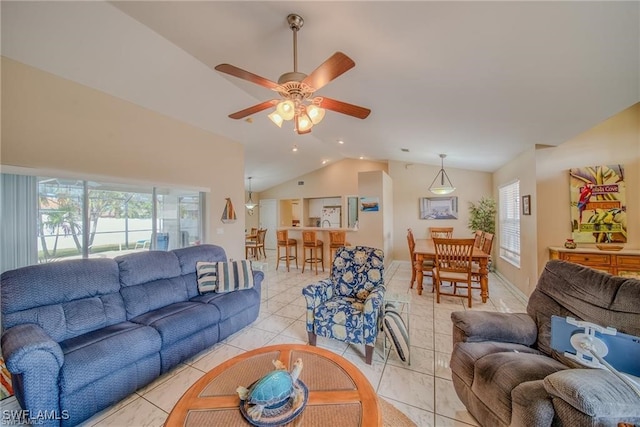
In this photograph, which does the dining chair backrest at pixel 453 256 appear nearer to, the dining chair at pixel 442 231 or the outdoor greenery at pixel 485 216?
the dining chair at pixel 442 231

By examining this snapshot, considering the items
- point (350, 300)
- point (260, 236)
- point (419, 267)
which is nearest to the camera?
point (350, 300)

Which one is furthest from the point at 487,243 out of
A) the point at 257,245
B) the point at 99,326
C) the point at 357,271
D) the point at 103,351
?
the point at 257,245

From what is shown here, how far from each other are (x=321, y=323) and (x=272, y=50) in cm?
268

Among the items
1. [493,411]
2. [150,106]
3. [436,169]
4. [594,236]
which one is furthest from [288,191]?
[493,411]

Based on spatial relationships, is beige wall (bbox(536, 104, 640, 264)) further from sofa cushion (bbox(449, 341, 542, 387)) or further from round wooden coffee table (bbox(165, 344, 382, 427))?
round wooden coffee table (bbox(165, 344, 382, 427))

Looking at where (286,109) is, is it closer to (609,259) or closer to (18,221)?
(18,221)

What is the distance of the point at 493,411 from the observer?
1.36m

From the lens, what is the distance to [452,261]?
3729 mm

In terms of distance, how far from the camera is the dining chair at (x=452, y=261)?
3.60m

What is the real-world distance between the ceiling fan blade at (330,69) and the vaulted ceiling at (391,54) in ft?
1.39

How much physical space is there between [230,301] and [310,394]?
5.86 feet

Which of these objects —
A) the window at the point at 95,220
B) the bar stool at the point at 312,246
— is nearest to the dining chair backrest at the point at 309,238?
the bar stool at the point at 312,246

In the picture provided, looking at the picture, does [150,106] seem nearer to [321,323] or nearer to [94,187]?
[94,187]

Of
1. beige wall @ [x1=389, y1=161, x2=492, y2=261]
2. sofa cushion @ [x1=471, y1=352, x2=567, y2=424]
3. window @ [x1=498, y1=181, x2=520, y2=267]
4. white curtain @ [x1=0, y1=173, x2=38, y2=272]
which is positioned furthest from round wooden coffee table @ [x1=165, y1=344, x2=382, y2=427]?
beige wall @ [x1=389, y1=161, x2=492, y2=261]
